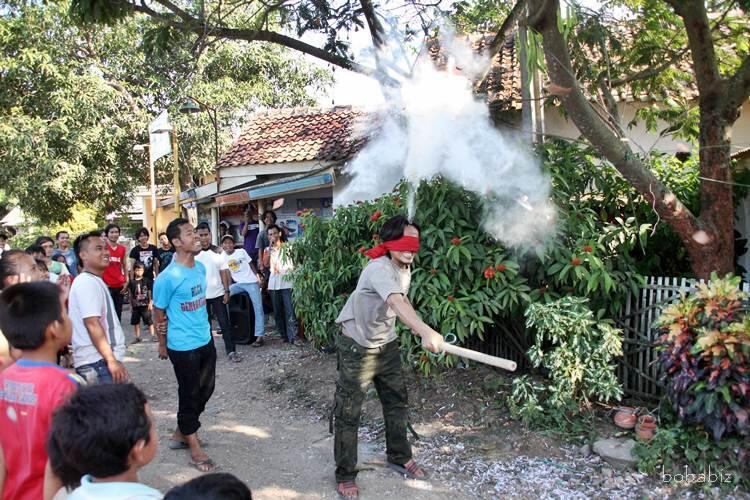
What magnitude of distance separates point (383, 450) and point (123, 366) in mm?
1974

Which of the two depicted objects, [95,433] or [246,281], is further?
[246,281]

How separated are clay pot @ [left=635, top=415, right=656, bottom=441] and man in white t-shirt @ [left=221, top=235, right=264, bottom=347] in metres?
5.27

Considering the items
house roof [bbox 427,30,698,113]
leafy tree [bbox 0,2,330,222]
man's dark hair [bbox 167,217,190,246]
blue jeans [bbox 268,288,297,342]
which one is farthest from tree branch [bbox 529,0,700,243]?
leafy tree [bbox 0,2,330,222]

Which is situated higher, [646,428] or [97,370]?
[97,370]

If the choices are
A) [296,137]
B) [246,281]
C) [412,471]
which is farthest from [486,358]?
[296,137]

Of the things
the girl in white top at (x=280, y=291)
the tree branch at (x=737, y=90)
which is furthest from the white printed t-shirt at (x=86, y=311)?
the tree branch at (x=737, y=90)

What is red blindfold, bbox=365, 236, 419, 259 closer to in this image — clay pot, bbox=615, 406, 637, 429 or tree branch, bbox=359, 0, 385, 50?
clay pot, bbox=615, 406, 637, 429

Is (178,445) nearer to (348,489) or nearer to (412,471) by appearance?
(348,489)

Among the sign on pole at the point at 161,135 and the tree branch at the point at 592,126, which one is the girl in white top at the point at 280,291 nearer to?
the sign on pole at the point at 161,135

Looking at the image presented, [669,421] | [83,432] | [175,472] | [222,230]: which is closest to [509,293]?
[669,421]

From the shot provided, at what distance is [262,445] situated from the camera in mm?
4754

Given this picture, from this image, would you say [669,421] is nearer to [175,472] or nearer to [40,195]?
[175,472]

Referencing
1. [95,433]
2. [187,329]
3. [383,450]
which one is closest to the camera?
[95,433]

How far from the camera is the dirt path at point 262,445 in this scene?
12.9 ft
